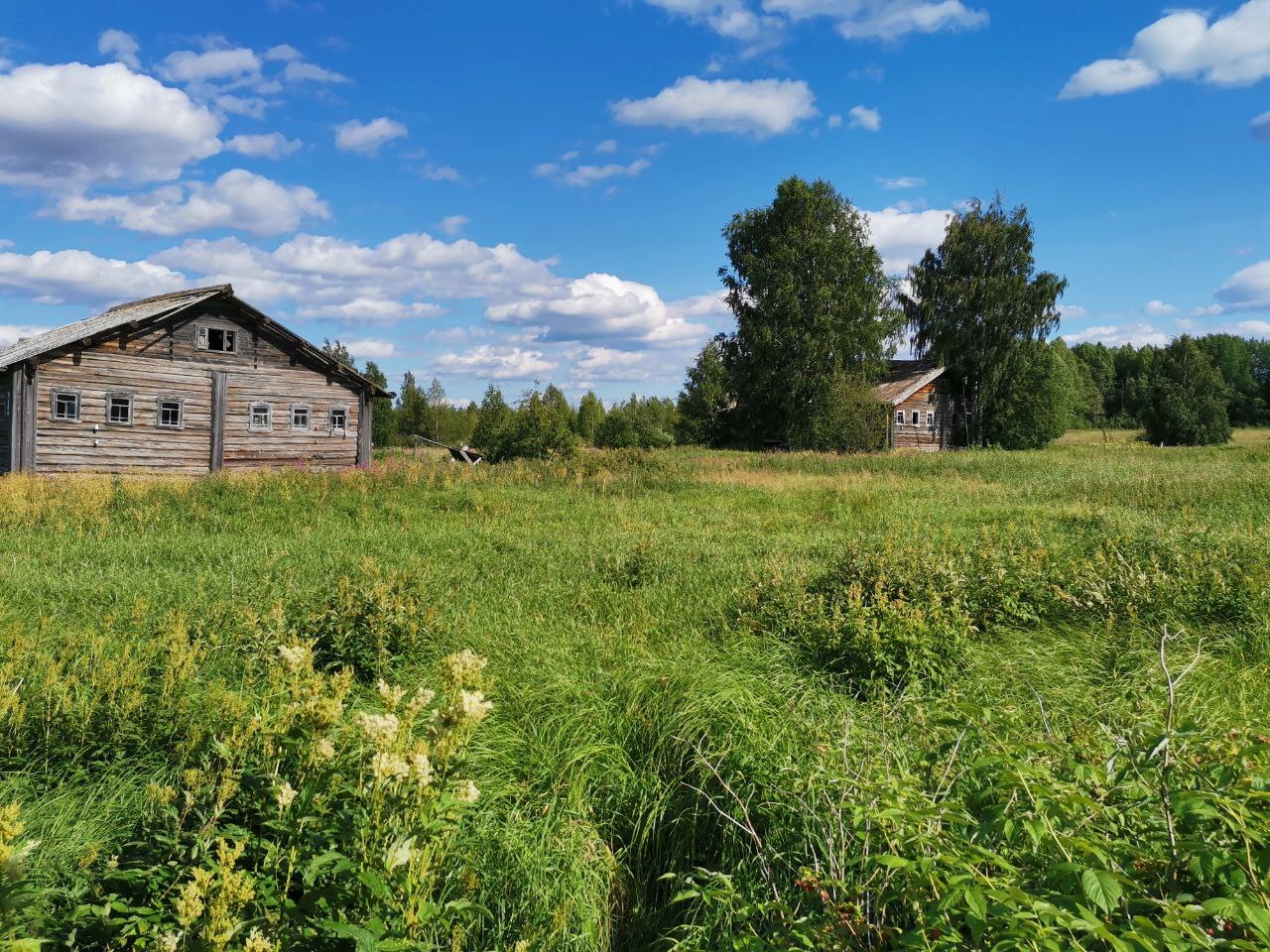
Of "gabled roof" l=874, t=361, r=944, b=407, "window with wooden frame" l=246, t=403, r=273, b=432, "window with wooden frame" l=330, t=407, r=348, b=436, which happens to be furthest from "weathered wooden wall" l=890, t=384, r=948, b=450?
"window with wooden frame" l=246, t=403, r=273, b=432

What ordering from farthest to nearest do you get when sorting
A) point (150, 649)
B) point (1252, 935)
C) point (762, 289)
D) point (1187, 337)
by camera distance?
point (1187, 337), point (762, 289), point (150, 649), point (1252, 935)

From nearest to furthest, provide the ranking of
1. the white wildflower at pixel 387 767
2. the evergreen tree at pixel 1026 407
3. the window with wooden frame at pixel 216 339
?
the white wildflower at pixel 387 767
the window with wooden frame at pixel 216 339
the evergreen tree at pixel 1026 407

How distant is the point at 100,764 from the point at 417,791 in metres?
2.83

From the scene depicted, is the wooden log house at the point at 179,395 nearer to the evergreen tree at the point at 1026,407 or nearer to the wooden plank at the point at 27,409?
the wooden plank at the point at 27,409

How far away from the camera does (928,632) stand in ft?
19.5

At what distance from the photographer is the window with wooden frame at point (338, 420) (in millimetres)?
24406

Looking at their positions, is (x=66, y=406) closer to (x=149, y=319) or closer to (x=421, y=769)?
(x=149, y=319)

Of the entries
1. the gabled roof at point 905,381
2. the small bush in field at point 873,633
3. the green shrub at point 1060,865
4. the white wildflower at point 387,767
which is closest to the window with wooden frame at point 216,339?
the small bush in field at point 873,633

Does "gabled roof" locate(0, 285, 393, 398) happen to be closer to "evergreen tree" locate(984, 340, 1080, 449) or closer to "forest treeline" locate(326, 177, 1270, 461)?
"forest treeline" locate(326, 177, 1270, 461)

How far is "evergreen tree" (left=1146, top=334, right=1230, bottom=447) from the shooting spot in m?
40.5

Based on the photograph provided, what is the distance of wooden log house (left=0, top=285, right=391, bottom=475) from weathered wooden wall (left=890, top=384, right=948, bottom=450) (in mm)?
26124

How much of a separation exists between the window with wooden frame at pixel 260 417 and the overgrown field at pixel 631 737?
12.0 metres

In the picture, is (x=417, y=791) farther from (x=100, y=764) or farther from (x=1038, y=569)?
(x=1038, y=569)

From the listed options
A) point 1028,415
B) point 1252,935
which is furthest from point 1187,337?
point 1252,935
